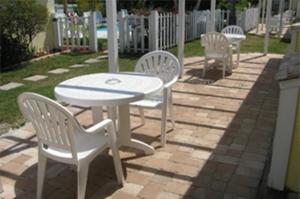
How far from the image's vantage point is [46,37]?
9328 mm

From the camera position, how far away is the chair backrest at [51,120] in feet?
7.46

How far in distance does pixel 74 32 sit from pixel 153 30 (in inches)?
91.6

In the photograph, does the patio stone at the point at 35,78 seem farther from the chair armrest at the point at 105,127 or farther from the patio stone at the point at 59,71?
the chair armrest at the point at 105,127

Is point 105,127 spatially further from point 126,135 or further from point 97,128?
point 126,135

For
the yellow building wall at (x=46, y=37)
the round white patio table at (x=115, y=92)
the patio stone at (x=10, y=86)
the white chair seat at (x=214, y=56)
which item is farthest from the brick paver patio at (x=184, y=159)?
the yellow building wall at (x=46, y=37)

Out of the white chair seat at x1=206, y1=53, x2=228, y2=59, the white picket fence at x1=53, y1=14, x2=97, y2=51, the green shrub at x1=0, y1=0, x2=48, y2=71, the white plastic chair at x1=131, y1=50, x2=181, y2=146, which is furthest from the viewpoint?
the white picket fence at x1=53, y1=14, x2=97, y2=51

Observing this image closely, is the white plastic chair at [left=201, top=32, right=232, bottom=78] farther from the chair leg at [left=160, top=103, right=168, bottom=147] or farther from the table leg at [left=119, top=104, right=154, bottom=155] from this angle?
the table leg at [left=119, top=104, right=154, bottom=155]

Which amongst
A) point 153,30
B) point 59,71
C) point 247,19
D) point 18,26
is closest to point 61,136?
point 59,71

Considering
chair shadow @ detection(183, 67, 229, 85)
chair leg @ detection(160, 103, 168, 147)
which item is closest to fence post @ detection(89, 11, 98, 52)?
chair shadow @ detection(183, 67, 229, 85)

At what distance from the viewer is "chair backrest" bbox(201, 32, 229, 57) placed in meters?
6.31

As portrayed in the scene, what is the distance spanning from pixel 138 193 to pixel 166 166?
0.52 metres

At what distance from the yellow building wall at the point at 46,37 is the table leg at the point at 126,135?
631 cm

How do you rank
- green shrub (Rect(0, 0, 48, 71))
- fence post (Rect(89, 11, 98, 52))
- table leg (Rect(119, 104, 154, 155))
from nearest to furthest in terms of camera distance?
1. table leg (Rect(119, 104, 154, 155))
2. green shrub (Rect(0, 0, 48, 71))
3. fence post (Rect(89, 11, 98, 52))

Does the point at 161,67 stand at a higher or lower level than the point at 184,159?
higher
